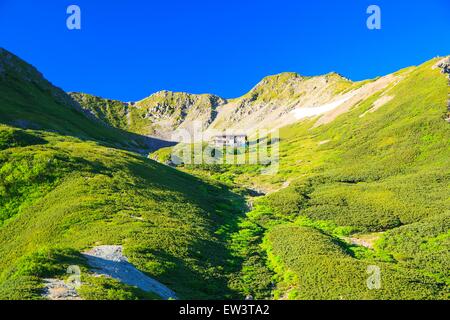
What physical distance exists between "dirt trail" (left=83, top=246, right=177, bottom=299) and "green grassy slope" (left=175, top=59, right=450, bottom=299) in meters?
10.5

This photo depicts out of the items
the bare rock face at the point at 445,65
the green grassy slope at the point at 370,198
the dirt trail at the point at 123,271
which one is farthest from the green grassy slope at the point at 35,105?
the bare rock face at the point at 445,65

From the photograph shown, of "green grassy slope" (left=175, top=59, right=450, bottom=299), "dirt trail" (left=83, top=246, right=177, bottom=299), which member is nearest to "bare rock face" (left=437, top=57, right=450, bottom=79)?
"green grassy slope" (left=175, top=59, right=450, bottom=299)

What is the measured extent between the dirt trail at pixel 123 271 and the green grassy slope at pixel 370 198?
34.5 ft

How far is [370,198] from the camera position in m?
63.2

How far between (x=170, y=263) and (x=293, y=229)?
21.3m

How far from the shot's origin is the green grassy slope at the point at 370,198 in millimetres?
34906

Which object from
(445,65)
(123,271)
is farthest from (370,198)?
(445,65)

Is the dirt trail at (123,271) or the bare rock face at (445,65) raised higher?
the bare rock face at (445,65)

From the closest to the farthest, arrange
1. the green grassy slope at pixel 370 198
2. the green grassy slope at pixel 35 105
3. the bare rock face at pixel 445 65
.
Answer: the green grassy slope at pixel 370 198 < the green grassy slope at pixel 35 105 < the bare rock face at pixel 445 65

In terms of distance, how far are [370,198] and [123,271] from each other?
46.8 m

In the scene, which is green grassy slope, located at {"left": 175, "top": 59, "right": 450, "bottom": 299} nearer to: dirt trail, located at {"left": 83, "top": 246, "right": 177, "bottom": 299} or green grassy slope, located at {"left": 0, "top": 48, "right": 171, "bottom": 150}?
dirt trail, located at {"left": 83, "top": 246, "right": 177, "bottom": 299}

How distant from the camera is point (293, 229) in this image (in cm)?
5019

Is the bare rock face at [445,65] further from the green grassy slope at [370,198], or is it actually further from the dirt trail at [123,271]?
the dirt trail at [123,271]

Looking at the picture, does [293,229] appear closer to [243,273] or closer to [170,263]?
[243,273]
